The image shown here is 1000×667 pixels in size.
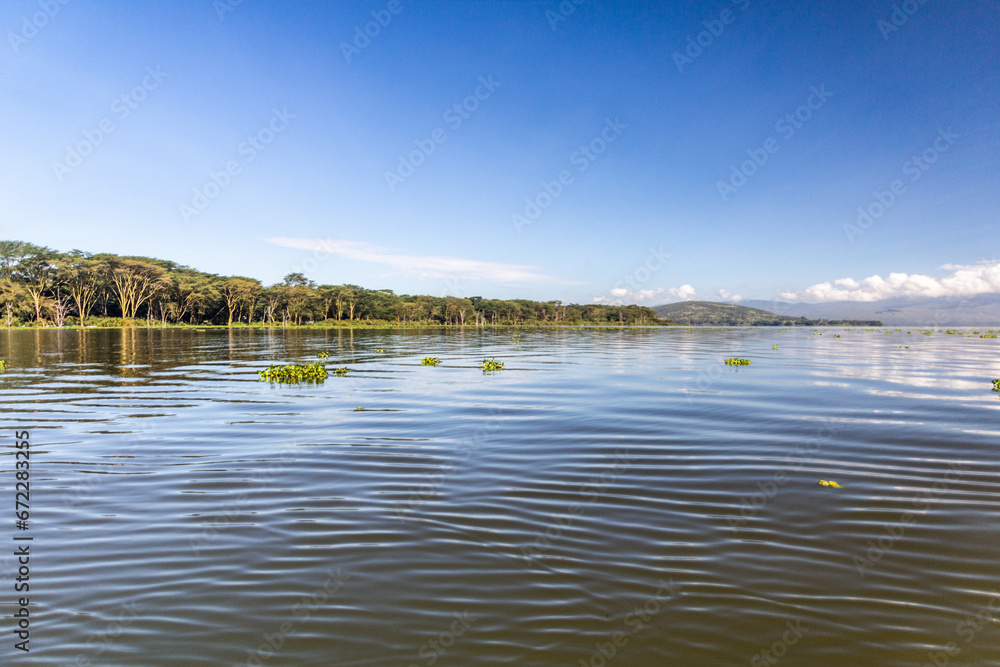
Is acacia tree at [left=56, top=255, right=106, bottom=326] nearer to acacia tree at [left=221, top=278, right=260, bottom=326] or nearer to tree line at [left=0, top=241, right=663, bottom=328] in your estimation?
tree line at [left=0, top=241, right=663, bottom=328]

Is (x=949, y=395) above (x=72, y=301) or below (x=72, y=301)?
below

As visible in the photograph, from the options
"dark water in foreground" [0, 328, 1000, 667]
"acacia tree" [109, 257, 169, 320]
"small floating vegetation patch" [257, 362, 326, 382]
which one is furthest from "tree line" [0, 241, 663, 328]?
"dark water in foreground" [0, 328, 1000, 667]

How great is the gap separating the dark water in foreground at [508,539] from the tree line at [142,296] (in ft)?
422

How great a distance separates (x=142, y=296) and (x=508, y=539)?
14994 cm

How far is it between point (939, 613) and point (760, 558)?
5.64 ft

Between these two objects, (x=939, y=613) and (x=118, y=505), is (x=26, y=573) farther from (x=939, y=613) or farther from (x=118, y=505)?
(x=939, y=613)

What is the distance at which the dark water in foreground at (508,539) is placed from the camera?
4.70m

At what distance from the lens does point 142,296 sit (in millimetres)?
125875

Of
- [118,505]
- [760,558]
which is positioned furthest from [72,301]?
[760,558]

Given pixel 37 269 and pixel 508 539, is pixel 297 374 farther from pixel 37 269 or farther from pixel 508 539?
pixel 37 269

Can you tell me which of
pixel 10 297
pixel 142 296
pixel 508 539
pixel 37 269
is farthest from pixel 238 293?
pixel 508 539

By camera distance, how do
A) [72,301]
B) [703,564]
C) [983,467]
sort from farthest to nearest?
[72,301] < [983,467] < [703,564]

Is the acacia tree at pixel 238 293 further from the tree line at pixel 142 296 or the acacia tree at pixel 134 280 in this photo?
the acacia tree at pixel 134 280

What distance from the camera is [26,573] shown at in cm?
592
